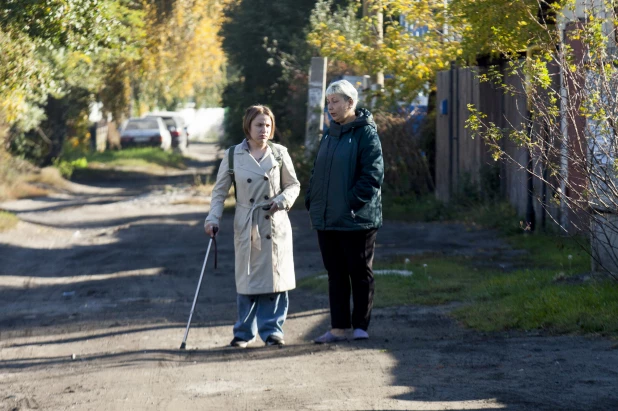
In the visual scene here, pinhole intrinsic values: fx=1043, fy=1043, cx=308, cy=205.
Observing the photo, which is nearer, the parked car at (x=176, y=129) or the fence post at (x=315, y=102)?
the fence post at (x=315, y=102)

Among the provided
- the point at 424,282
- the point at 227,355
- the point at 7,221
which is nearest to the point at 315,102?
the point at 7,221

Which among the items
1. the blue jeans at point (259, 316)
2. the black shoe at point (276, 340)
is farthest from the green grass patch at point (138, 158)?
the black shoe at point (276, 340)

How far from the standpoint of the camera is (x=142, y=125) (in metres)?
43.9

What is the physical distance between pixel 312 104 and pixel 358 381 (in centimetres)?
1517

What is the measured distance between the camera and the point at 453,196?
55.7ft

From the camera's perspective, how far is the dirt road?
577 cm

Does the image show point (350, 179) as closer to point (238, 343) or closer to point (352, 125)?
point (352, 125)

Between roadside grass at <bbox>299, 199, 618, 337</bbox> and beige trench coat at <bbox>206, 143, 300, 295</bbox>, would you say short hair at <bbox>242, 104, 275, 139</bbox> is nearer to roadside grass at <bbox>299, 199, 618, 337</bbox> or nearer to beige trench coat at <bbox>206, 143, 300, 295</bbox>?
beige trench coat at <bbox>206, 143, 300, 295</bbox>

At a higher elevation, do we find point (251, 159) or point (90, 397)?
point (251, 159)

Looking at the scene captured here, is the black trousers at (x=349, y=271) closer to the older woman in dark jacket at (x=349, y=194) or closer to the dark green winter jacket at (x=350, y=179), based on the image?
the older woman in dark jacket at (x=349, y=194)

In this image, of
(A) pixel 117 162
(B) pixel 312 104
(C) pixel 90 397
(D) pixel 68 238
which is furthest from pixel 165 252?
(A) pixel 117 162

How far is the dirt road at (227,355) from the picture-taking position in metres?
5.77

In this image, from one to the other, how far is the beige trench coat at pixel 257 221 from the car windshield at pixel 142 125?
1428 inches

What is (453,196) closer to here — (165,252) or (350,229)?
(165,252)
